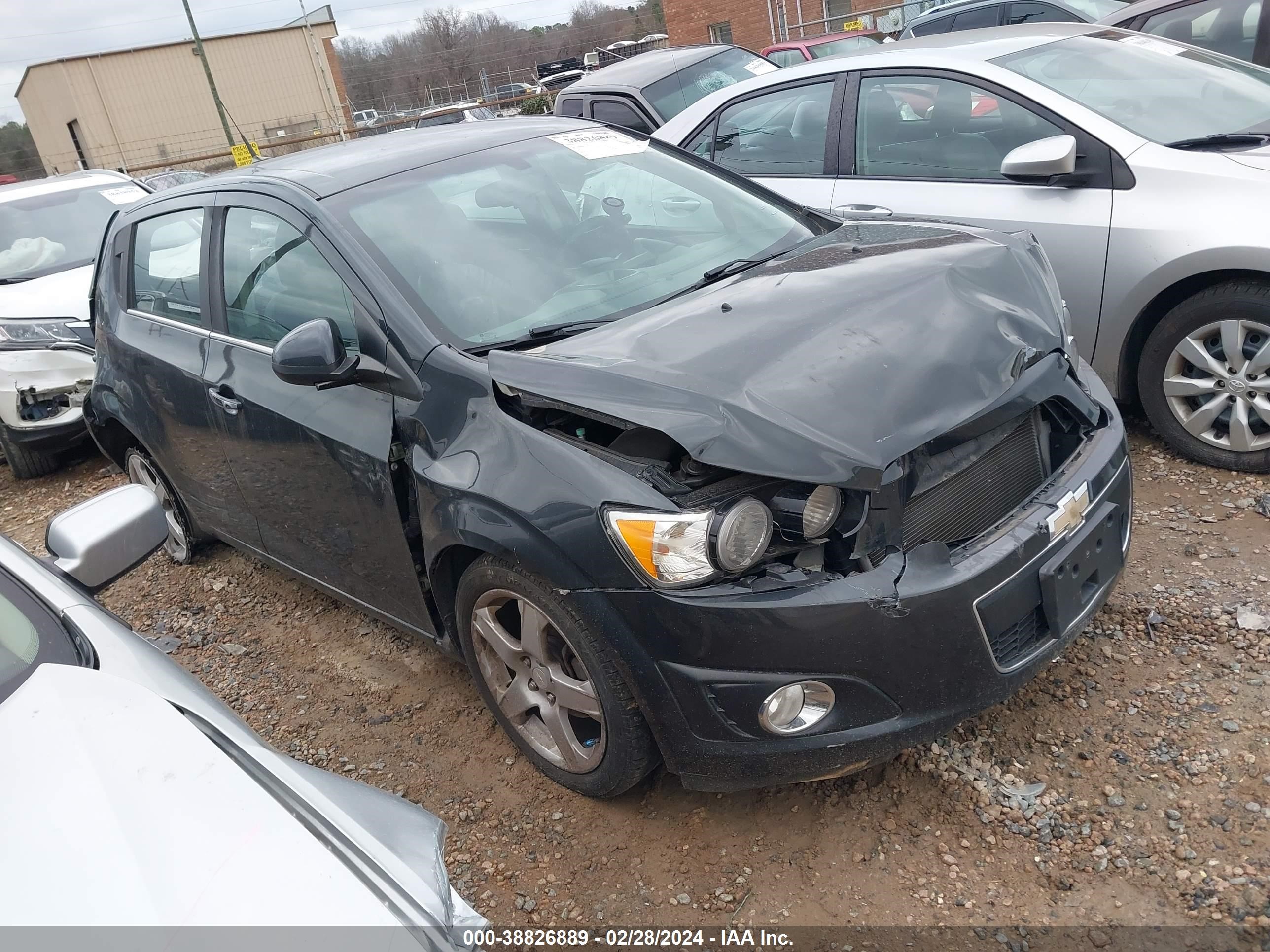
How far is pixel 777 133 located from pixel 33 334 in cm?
493

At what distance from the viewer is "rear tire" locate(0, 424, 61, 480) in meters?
6.56

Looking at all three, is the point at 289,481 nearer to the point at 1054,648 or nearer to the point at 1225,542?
the point at 1054,648

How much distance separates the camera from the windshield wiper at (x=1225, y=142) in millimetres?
3818

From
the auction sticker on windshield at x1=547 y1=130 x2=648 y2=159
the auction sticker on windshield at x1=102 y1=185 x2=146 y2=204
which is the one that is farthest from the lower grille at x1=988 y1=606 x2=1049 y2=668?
the auction sticker on windshield at x1=102 y1=185 x2=146 y2=204

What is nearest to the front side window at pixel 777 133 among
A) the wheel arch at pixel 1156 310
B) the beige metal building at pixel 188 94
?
the wheel arch at pixel 1156 310

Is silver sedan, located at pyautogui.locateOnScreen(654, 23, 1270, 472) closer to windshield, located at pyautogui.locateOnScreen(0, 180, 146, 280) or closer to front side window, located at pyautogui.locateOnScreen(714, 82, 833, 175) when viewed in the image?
front side window, located at pyautogui.locateOnScreen(714, 82, 833, 175)

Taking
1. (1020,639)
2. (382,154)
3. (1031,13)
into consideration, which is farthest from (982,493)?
(1031,13)

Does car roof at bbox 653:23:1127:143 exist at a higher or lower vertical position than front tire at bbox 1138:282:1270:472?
higher

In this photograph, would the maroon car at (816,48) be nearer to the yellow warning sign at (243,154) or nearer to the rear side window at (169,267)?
the rear side window at (169,267)

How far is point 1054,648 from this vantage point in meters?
2.36

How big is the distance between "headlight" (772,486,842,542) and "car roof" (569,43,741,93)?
742cm

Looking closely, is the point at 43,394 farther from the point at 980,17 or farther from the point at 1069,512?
the point at 980,17

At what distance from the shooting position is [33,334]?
20.9 feet

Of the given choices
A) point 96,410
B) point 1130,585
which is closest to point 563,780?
point 1130,585
